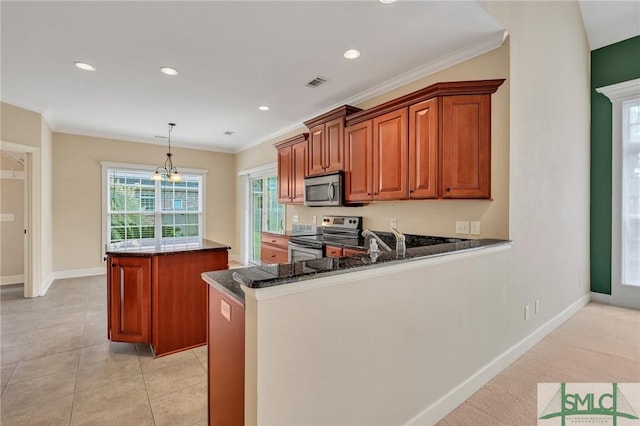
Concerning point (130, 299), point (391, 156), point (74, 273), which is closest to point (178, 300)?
point (130, 299)

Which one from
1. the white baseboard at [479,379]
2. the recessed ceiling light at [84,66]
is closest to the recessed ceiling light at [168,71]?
the recessed ceiling light at [84,66]

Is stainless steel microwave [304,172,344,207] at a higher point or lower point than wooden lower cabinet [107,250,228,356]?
higher

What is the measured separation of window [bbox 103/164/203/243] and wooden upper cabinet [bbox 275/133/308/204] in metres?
2.67

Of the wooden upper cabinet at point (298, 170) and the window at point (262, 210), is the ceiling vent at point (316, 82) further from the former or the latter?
the window at point (262, 210)

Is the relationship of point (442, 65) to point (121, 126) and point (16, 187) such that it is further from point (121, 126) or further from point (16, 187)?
point (16, 187)

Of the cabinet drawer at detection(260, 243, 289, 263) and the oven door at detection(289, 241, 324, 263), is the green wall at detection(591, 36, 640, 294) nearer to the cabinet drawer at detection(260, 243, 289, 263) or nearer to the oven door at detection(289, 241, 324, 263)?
the oven door at detection(289, 241, 324, 263)

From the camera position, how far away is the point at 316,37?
8.48 ft

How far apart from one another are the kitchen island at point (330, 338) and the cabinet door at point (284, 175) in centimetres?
328

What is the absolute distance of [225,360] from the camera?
4.58 ft

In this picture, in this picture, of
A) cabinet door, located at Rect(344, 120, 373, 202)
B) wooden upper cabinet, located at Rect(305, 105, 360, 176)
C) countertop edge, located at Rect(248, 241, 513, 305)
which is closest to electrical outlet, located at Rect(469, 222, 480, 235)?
countertop edge, located at Rect(248, 241, 513, 305)

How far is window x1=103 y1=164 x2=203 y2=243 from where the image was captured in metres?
6.09

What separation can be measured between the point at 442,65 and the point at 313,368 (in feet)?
9.66

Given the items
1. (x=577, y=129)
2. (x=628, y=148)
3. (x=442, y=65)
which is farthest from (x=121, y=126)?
(x=628, y=148)

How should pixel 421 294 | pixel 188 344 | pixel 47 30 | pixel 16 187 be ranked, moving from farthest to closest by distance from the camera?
pixel 16 187 → pixel 188 344 → pixel 47 30 → pixel 421 294
